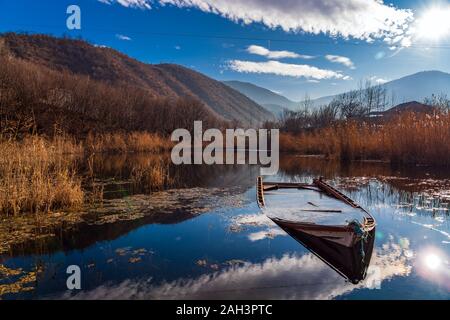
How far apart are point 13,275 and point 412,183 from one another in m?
13.4

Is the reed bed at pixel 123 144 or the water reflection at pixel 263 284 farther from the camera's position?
the reed bed at pixel 123 144

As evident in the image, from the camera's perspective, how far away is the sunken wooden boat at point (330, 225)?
17.7ft

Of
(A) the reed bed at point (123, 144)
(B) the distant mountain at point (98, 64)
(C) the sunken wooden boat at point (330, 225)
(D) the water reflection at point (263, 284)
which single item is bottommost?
(D) the water reflection at point (263, 284)

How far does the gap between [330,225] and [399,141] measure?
1675 centimetres

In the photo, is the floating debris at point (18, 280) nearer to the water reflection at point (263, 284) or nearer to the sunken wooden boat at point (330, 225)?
the water reflection at point (263, 284)

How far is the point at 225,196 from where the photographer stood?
1213cm

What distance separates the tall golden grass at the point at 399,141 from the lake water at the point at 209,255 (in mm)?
8048

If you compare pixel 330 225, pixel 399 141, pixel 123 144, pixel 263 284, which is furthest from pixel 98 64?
pixel 263 284

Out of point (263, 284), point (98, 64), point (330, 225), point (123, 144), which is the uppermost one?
point (98, 64)

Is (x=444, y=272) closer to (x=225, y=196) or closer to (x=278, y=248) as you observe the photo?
(x=278, y=248)

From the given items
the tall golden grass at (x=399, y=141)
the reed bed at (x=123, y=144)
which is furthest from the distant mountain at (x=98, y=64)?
the tall golden grass at (x=399, y=141)

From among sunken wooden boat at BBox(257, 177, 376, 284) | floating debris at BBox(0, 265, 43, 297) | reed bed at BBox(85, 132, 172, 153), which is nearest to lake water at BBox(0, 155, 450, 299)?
floating debris at BBox(0, 265, 43, 297)

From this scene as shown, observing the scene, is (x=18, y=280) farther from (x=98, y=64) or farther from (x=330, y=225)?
(x=98, y=64)

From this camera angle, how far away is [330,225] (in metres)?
5.85
